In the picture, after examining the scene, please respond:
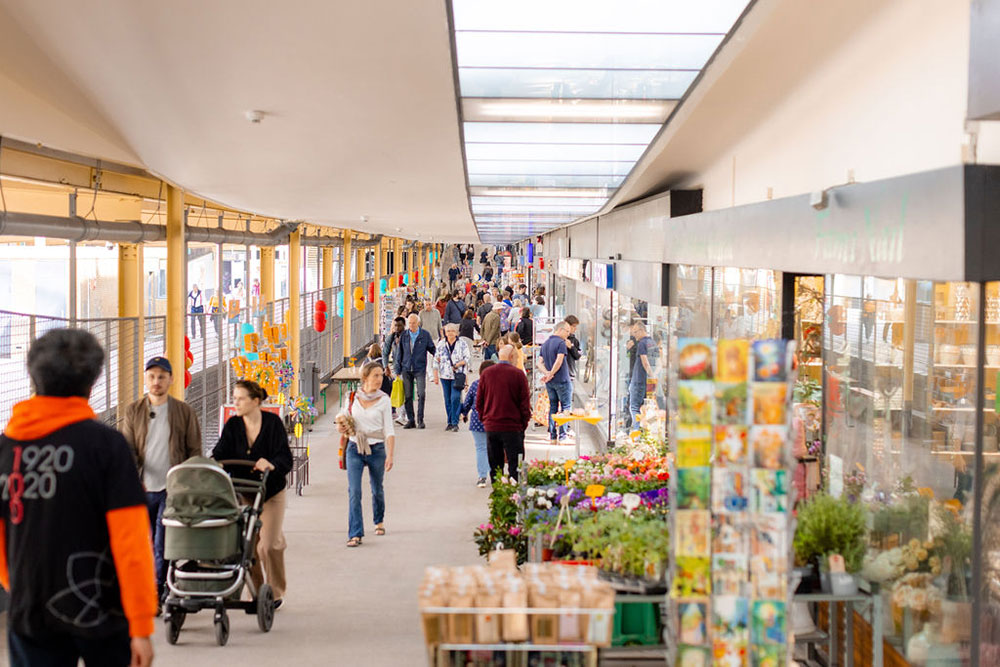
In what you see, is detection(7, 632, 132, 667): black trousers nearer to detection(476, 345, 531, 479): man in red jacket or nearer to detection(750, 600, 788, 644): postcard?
detection(750, 600, 788, 644): postcard

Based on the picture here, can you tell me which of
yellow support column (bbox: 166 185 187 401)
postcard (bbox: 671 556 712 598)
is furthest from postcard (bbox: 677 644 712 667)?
yellow support column (bbox: 166 185 187 401)

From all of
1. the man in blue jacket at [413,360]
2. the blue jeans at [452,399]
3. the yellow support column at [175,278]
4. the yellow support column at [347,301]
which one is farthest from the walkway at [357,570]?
the yellow support column at [347,301]

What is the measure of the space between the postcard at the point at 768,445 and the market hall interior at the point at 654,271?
0.04 feet

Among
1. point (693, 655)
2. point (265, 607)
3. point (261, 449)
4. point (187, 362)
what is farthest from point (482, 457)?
point (693, 655)

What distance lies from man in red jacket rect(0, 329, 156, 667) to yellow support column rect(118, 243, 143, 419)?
7.10 m

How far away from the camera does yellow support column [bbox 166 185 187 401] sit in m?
11.6

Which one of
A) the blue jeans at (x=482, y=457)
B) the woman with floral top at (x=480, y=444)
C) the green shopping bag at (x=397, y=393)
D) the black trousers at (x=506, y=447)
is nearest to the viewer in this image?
the black trousers at (x=506, y=447)

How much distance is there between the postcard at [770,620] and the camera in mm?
3680

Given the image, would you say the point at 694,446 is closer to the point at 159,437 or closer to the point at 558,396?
the point at 159,437

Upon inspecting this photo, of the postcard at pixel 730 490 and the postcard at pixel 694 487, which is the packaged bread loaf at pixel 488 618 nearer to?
the postcard at pixel 694 487

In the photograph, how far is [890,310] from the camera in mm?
4875

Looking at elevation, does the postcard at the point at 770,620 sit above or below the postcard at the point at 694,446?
below

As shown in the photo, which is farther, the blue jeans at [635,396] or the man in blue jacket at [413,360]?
the man in blue jacket at [413,360]

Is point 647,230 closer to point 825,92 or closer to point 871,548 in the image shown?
point 825,92
